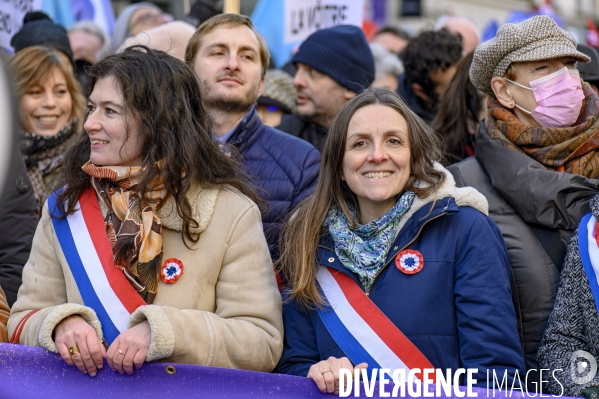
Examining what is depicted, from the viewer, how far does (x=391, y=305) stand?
2949 millimetres

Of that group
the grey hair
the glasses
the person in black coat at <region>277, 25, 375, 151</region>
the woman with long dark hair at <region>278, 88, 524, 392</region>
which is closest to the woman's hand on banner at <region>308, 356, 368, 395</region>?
the woman with long dark hair at <region>278, 88, 524, 392</region>

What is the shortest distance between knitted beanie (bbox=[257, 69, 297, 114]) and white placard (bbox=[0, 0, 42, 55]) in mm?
2130

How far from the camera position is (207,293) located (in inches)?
117

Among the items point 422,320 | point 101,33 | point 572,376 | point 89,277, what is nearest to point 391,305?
point 422,320

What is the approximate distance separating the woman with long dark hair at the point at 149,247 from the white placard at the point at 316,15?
428cm

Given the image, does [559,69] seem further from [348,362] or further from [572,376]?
[348,362]

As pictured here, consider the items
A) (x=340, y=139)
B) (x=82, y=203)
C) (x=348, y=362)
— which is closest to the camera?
(x=348, y=362)

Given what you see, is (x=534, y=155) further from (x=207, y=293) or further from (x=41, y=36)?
(x=41, y=36)

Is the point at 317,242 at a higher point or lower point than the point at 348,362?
higher

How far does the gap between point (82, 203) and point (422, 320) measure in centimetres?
143

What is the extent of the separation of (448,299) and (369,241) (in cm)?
39

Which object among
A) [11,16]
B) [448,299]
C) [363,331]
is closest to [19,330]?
[363,331]

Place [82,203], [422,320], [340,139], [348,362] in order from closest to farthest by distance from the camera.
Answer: [348,362]
[422,320]
[82,203]
[340,139]

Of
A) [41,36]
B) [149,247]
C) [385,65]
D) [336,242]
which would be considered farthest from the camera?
[385,65]
